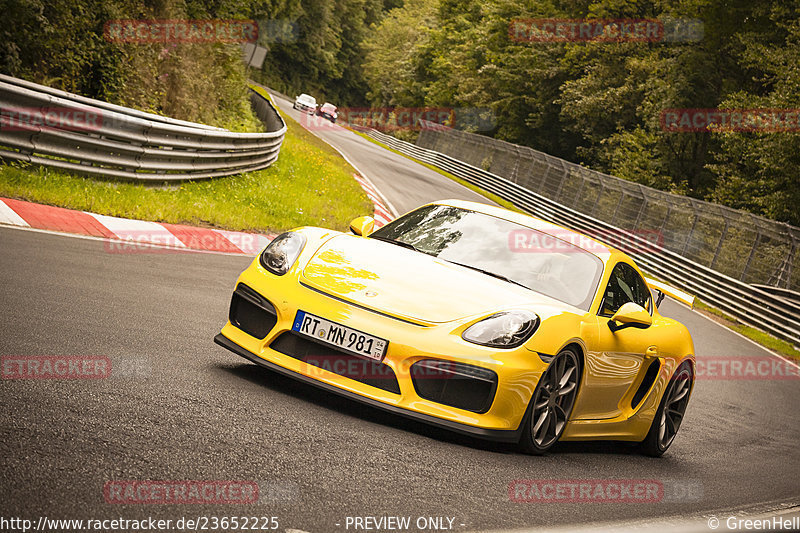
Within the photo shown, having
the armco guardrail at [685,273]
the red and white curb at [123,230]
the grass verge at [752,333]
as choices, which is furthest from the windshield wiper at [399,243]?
the armco guardrail at [685,273]

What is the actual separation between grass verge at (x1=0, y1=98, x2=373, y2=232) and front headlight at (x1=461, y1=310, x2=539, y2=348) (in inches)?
263

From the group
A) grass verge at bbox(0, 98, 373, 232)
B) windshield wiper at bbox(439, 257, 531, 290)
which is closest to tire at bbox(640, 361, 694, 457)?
windshield wiper at bbox(439, 257, 531, 290)

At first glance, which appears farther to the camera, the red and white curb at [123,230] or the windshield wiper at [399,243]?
the red and white curb at [123,230]

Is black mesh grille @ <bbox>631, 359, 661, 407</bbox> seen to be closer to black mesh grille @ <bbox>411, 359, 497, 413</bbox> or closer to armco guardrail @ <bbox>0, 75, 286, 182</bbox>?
black mesh grille @ <bbox>411, 359, 497, 413</bbox>

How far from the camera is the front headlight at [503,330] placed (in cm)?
469

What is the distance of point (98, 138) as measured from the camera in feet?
36.5

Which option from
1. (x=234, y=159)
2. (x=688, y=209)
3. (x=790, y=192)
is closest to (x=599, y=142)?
(x=790, y=192)

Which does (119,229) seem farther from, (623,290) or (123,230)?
(623,290)

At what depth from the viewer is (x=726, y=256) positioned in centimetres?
2406

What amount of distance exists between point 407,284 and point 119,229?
566cm

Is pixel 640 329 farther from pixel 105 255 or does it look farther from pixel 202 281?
pixel 105 255

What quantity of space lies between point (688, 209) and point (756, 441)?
760 inches

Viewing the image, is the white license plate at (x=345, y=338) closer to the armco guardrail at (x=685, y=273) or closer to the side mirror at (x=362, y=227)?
the side mirror at (x=362, y=227)

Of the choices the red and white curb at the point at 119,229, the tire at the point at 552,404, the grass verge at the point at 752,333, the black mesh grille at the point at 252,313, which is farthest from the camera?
the grass verge at the point at 752,333
